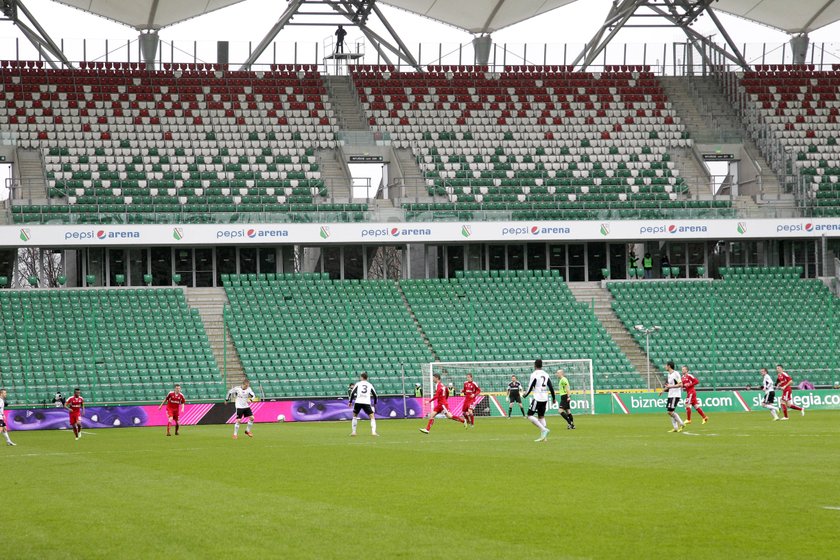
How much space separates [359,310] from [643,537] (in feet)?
Answer: 140

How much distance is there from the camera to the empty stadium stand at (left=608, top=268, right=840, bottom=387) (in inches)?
2030

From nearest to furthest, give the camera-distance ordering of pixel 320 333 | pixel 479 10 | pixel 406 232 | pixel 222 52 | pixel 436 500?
pixel 436 500 → pixel 320 333 → pixel 406 232 → pixel 479 10 → pixel 222 52

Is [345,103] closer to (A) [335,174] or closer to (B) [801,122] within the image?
(A) [335,174]

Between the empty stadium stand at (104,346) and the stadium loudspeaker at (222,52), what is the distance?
57.7ft

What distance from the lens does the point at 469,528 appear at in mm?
11867

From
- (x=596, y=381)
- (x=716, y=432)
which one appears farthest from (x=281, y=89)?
(x=716, y=432)

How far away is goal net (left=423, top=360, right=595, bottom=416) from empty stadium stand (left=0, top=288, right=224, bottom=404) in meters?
9.02

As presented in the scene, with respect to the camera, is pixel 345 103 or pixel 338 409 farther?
pixel 345 103

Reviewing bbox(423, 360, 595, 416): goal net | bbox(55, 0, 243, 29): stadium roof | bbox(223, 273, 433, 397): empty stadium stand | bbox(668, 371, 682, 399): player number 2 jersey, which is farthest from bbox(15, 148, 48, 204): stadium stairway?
bbox(668, 371, 682, 399): player number 2 jersey

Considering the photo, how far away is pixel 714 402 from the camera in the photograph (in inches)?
1812

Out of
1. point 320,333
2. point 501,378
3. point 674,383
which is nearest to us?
point 674,383

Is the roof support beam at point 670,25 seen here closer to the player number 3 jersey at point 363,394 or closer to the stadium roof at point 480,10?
the stadium roof at point 480,10

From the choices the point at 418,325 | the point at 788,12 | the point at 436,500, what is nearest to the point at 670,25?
the point at 788,12

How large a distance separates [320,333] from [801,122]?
30.5 meters
